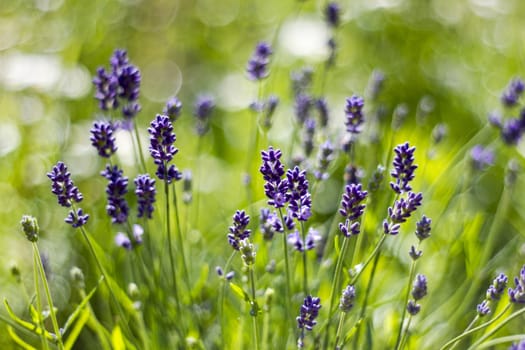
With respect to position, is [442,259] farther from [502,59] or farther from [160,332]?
[502,59]

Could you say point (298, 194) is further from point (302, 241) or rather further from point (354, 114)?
point (354, 114)

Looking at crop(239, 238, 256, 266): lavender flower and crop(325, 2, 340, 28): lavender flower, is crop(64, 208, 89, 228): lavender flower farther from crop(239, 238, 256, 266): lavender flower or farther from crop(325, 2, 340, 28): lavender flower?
crop(325, 2, 340, 28): lavender flower

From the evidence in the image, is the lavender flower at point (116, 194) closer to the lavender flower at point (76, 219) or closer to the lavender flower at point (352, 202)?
the lavender flower at point (76, 219)

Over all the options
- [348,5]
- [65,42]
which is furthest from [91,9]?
[348,5]

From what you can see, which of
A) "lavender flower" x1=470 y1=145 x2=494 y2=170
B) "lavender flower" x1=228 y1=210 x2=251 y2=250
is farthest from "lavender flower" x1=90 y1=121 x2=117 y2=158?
"lavender flower" x1=470 y1=145 x2=494 y2=170

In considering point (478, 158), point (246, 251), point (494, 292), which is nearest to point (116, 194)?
point (246, 251)

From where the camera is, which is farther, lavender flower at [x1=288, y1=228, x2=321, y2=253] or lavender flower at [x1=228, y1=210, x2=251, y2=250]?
lavender flower at [x1=288, y1=228, x2=321, y2=253]
